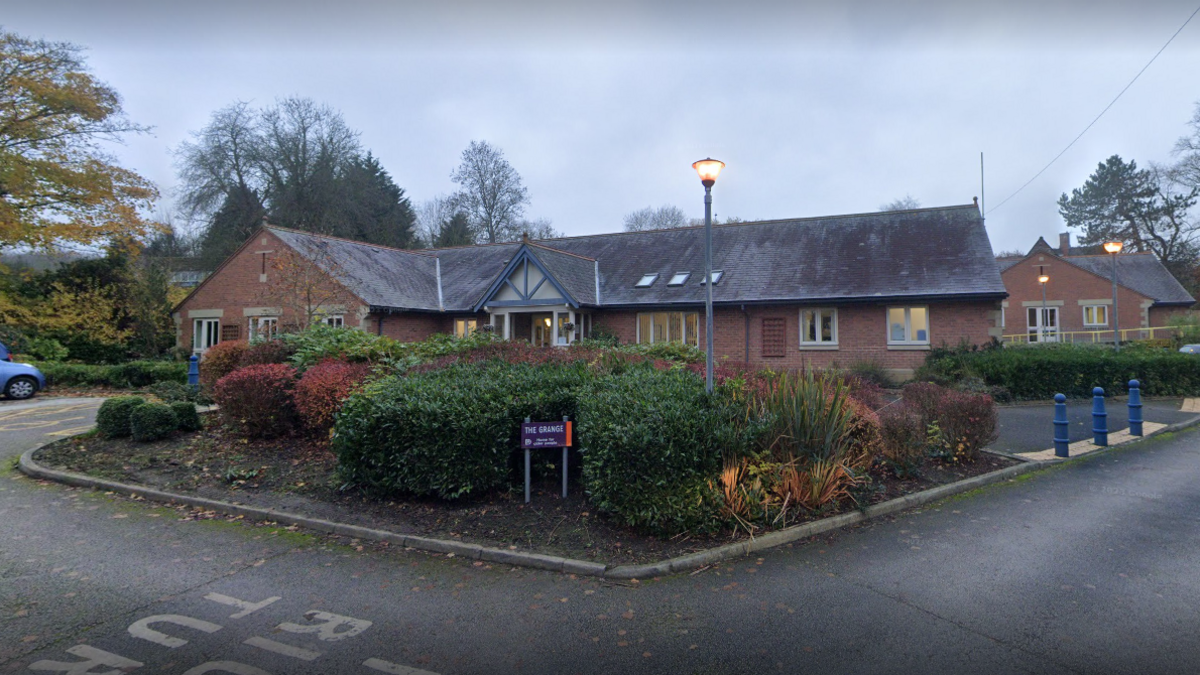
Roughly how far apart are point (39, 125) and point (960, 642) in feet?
103

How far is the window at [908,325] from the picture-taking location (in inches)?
842

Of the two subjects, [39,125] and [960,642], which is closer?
[960,642]

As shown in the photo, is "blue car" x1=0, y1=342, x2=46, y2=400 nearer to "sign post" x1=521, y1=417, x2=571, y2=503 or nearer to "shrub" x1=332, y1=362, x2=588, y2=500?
"shrub" x1=332, y1=362, x2=588, y2=500

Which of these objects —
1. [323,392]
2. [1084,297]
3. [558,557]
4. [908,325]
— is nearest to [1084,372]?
[908,325]

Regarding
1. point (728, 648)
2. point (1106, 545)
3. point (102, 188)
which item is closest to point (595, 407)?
point (728, 648)

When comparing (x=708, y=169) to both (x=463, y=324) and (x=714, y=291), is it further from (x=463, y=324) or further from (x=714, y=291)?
(x=463, y=324)

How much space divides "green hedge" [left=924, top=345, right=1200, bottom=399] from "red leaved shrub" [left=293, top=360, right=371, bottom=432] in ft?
50.4

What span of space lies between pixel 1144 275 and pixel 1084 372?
114 ft

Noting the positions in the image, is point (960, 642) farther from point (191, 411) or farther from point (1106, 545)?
point (191, 411)

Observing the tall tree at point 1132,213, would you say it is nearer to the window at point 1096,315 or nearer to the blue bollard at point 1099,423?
the window at point 1096,315

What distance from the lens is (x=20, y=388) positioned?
58.4 feet

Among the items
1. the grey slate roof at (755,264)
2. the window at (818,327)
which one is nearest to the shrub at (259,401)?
the grey slate roof at (755,264)

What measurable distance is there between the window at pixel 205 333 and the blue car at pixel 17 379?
914 centimetres

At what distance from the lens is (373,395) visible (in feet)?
25.9
